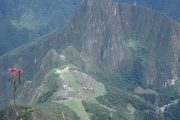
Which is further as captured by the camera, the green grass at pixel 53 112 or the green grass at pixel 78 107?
the green grass at pixel 78 107

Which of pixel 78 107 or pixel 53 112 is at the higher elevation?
pixel 53 112

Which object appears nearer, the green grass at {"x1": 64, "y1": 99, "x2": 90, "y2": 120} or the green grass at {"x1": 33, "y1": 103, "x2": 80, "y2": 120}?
the green grass at {"x1": 33, "y1": 103, "x2": 80, "y2": 120}

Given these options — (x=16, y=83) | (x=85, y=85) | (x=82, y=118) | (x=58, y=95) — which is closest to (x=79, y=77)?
(x=85, y=85)

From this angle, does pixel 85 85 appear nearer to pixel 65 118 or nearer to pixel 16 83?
pixel 65 118

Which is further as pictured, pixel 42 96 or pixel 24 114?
pixel 42 96

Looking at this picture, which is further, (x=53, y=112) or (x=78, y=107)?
(x=78, y=107)

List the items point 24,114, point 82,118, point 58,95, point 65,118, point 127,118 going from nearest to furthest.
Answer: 1. point 24,114
2. point 65,118
3. point 82,118
4. point 58,95
5. point 127,118

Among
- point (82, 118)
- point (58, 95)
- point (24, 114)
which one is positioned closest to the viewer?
point (24, 114)

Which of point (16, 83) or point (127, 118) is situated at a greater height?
point (16, 83)
